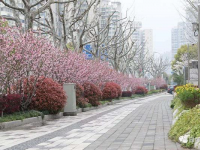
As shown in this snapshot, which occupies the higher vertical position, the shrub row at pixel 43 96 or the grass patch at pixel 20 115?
the shrub row at pixel 43 96

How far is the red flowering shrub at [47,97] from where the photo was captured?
17297mm

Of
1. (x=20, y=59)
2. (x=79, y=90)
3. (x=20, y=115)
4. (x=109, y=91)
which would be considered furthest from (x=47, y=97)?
(x=109, y=91)

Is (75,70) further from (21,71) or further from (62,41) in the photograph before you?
(21,71)

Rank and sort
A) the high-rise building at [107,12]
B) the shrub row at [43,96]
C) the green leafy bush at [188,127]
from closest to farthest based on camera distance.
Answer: the green leafy bush at [188,127] → the shrub row at [43,96] → the high-rise building at [107,12]

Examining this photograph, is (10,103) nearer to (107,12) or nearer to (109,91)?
(109,91)

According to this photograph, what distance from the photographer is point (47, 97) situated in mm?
17453

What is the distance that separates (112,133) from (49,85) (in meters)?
6.69

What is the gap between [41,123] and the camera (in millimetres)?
15852

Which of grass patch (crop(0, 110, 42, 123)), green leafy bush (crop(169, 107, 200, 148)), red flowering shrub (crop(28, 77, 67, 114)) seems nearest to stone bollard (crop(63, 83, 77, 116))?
red flowering shrub (crop(28, 77, 67, 114))

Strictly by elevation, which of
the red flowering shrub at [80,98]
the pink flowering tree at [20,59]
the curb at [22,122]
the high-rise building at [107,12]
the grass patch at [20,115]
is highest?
the high-rise building at [107,12]

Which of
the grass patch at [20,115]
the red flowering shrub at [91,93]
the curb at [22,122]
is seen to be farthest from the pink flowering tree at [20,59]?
the red flowering shrub at [91,93]

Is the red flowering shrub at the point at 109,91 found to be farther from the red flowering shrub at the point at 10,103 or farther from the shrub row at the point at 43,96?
the red flowering shrub at the point at 10,103

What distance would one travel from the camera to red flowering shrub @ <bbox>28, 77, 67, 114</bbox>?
56.7 ft

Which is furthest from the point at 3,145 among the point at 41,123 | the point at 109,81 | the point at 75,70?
the point at 109,81
